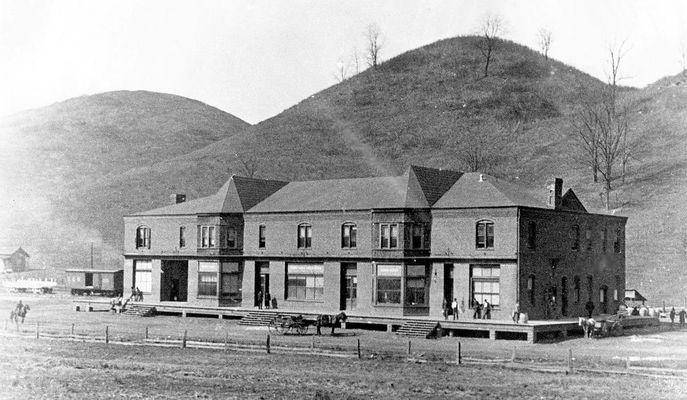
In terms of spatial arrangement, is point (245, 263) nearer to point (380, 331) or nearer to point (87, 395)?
point (380, 331)

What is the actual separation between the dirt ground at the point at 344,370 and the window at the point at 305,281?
10285 millimetres

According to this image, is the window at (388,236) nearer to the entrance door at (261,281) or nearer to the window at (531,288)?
the window at (531,288)

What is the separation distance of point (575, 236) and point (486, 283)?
8.69 metres

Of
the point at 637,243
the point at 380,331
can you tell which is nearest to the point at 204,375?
the point at 380,331

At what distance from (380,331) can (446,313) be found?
413 centimetres

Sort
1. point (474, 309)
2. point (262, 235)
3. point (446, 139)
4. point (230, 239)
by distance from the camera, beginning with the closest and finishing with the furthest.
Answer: point (474, 309)
point (262, 235)
point (230, 239)
point (446, 139)

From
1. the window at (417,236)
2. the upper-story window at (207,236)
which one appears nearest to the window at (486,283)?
the window at (417,236)

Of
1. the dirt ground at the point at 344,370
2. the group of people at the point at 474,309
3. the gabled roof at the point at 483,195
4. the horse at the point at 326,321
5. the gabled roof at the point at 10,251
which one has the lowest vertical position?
the dirt ground at the point at 344,370

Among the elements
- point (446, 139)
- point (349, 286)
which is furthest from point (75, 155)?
point (349, 286)

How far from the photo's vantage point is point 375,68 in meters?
173

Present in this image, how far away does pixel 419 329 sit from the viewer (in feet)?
154

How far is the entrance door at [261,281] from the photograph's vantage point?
59.1 metres

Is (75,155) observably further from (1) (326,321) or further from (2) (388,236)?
(1) (326,321)

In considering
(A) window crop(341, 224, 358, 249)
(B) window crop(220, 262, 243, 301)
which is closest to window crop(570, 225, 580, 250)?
(A) window crop(341, 224, 358, 249)
